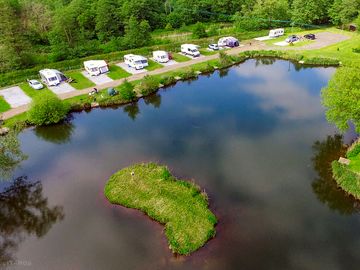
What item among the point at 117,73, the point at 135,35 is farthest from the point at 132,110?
the point at 135,35

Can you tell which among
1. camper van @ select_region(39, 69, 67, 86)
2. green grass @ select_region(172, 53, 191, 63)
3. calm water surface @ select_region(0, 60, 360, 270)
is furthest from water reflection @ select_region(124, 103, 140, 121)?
green grass @ select_region(172, 53, 191, 63)

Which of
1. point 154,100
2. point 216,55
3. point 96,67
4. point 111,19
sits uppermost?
point 111,19

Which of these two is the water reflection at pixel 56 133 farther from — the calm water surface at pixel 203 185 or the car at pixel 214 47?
the car at pixel 214 47

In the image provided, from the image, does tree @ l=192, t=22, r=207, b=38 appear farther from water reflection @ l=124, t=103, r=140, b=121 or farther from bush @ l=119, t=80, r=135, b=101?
water reflection @ l=124, t=103, r=140, b=121

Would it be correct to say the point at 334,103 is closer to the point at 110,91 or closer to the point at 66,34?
the point at 110,91

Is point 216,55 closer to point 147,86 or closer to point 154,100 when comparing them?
point 147,86

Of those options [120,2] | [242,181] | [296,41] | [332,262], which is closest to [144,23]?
[120,2]
